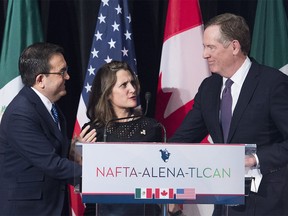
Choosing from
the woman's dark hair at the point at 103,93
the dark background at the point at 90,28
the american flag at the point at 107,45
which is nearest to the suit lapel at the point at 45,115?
the woman's dark hair at the point at 103,93

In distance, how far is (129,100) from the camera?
3.87m

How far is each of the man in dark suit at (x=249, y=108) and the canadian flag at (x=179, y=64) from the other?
1048 mm

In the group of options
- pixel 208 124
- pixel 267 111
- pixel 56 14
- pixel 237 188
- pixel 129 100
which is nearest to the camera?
pixel 237 188

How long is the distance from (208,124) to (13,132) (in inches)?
36.7

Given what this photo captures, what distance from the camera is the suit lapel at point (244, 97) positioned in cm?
309

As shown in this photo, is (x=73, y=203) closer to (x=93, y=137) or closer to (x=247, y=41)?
(x=93, y=137)

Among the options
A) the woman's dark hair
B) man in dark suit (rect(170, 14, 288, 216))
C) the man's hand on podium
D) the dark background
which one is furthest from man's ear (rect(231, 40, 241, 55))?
the dark background

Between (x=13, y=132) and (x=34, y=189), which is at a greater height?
(x=13, y=132)

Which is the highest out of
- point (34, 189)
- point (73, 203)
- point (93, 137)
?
point (93, 137)

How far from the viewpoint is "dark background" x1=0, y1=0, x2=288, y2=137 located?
476 centimetres

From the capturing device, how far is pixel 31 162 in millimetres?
3113

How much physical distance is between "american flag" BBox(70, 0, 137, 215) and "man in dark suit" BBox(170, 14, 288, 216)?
1158mm

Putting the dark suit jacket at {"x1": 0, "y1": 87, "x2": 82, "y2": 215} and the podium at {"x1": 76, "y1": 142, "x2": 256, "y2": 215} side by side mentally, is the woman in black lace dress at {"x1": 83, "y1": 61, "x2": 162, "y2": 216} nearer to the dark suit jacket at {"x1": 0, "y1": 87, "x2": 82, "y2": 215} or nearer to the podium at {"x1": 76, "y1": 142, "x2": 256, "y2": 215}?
the dark suit jacket at {"x1": 0, "y1": 87, "x2": 82, "y2": 215}

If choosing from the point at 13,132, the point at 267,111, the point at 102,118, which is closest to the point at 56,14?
the point at 102,118
